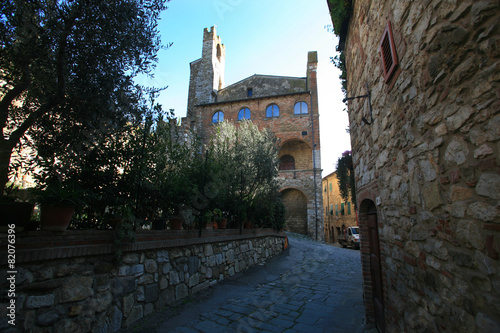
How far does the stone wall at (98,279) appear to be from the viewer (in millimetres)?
2229

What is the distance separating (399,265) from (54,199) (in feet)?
11.7

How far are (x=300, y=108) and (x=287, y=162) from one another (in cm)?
460

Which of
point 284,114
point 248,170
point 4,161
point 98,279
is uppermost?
point 284,114

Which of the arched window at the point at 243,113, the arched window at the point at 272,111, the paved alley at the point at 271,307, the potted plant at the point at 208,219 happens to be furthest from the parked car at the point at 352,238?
the arched window at the point at 243,113

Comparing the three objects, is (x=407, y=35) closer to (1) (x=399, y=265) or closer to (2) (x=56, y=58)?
(1) (x=399, y=265)

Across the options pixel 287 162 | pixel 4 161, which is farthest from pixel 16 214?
pixel 287 162

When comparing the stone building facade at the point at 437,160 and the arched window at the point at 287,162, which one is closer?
the stone building facade at the point at 437,160

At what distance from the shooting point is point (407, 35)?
225 centimetres

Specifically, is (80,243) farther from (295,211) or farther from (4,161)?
(295,211)

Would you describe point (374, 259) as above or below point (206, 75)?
A: below

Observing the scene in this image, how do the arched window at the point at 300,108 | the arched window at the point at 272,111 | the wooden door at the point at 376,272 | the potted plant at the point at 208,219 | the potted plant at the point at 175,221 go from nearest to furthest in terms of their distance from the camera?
the wooden door at the point at 376,272
the potted plant at the point at 175,221
the potted plant at the point at 208,219
the arched window at the point at 300,108
the arched window at the point at 272,111

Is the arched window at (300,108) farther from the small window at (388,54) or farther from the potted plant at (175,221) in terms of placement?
the small window at (388,54)

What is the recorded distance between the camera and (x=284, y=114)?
21141mm

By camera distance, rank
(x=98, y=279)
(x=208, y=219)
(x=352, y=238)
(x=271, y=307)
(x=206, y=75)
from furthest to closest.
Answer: (x=206, y=75)
(x=352, y=238)
(x=208, y=219)
(x=271, y=307)
(x=98, y=279)
